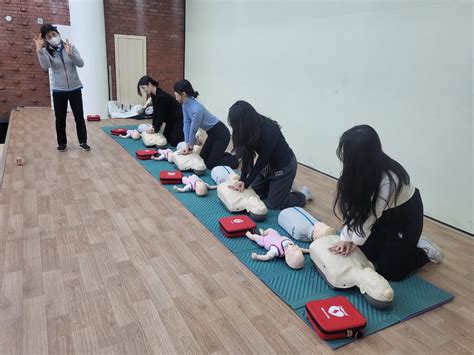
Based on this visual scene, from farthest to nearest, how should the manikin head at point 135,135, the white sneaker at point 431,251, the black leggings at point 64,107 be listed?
the manikin head at point 135,135, the black leggings at point 64,107, the white sneaker at point 431,251

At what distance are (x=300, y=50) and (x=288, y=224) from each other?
234 centimetres

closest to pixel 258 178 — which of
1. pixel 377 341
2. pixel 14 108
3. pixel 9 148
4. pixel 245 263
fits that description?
pixel 245 263

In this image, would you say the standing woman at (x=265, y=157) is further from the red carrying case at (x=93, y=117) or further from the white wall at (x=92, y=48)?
the white wall at (x=92, y=48)

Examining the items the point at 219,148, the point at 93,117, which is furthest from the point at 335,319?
the point at 93,117

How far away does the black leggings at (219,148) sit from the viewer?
3.62m

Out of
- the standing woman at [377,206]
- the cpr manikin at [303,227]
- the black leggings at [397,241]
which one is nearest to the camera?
the standing woman at [377,206]

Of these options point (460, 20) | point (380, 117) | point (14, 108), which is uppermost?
point (460, 20)

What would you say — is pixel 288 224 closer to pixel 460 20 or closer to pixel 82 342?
pixel 82 342

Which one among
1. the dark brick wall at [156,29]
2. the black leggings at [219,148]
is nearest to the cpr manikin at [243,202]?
the black leggings at [219,148]

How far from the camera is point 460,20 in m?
2.47

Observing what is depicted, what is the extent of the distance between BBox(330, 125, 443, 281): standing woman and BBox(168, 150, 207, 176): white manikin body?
5.97 ft

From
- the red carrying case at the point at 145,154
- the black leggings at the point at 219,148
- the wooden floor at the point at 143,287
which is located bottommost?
the wooden floor at the point at 143,287

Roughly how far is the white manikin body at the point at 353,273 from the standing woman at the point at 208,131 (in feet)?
6.07

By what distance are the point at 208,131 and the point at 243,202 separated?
1264mm
